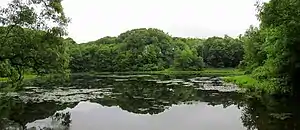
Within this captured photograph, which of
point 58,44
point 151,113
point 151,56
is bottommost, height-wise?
point 151,113

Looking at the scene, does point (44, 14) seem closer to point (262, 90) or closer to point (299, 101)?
point (299, 101)

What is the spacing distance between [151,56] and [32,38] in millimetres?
109005

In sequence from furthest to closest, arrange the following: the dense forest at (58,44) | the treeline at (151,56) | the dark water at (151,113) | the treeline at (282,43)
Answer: the treeline at (151,56) → the treeline at (282,43) → the dense forest at (58,44) → the dark water at (151,113)

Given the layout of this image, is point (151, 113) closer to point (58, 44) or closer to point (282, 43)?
point (58, 44)

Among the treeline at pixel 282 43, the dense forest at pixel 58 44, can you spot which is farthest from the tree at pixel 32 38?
the treeline at pixel 282 43

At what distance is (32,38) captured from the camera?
23047 mm

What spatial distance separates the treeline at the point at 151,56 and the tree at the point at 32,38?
310ft

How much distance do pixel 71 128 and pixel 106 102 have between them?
12664mm

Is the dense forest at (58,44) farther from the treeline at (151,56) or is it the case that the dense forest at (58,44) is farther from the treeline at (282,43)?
the treeline at (151,56)

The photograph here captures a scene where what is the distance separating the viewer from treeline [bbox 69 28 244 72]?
12256 centimetres

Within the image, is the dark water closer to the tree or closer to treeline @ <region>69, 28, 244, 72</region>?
the tree

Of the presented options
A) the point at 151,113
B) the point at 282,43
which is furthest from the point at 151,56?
the point at 151,113

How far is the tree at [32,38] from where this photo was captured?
73.8ft

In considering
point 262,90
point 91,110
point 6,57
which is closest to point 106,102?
point 91,110
